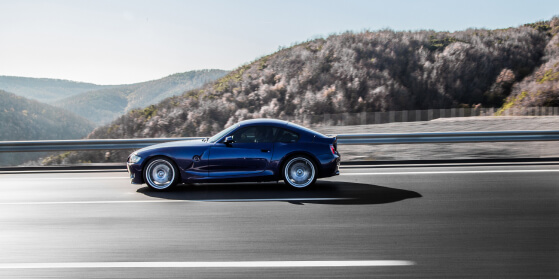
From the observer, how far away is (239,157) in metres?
8.51

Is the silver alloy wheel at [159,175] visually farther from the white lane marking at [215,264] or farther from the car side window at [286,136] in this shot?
the white lane marking at [215,264]

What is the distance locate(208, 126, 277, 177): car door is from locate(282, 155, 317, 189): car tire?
39 centimetres

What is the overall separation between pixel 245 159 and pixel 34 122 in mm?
90356

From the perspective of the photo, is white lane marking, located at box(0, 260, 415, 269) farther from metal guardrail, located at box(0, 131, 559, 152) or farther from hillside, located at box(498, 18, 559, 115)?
hillside, located at box(498, 18, 559, 115)

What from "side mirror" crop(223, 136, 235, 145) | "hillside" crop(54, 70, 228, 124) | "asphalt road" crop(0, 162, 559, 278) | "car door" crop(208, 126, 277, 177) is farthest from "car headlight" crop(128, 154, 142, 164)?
"hillside" crop(54, 70, 228, 124)

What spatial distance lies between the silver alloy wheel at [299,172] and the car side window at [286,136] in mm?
340

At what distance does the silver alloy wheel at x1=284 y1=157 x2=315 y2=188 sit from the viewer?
8680mm

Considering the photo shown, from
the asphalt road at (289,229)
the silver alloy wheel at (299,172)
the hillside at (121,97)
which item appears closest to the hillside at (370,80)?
the silver alloy wheel at (299,172)

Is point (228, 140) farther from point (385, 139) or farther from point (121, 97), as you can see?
point (121, 97)

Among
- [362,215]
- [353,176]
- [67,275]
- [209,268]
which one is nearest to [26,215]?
[67,275]

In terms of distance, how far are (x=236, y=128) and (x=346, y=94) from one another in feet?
90.6

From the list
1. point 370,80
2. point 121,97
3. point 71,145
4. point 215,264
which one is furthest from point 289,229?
point 121,97

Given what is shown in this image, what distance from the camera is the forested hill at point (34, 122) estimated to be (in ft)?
268

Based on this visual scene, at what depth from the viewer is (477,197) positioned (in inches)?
308
